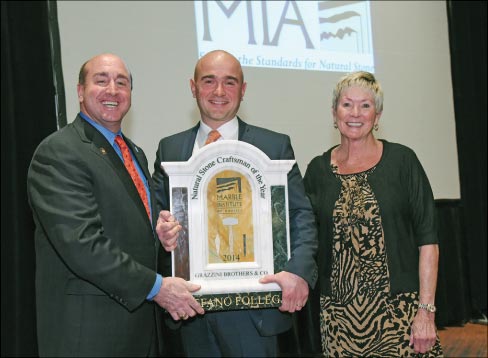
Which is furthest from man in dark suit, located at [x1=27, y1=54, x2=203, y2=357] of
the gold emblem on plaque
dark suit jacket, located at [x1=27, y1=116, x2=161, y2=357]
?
the gold emblem on plaque

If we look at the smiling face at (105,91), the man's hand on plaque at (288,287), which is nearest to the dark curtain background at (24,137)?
the smiling face at (105,91)

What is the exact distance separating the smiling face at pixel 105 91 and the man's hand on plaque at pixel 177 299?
25.9 inches

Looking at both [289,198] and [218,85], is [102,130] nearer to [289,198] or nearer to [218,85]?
[218,85]

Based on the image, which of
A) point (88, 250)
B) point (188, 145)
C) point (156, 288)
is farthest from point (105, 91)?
point (156, 288)

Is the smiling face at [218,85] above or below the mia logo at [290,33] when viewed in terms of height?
below

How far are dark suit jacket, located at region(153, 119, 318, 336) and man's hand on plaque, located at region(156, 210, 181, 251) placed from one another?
0.67ft

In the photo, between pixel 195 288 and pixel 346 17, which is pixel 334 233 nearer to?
pixel 195 288

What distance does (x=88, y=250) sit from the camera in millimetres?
1838

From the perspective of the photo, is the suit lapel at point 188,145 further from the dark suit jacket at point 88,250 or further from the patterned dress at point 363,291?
the patterned dress at point 363,291

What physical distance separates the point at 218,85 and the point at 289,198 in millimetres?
537

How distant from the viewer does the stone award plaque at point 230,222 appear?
2029mm

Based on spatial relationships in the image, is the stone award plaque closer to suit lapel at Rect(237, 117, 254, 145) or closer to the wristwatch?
suit lapel at Rect(237, 117, 254, 145)

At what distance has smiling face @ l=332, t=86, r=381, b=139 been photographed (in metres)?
2.34

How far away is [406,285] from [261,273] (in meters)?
0.63
